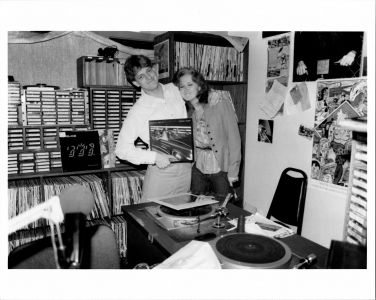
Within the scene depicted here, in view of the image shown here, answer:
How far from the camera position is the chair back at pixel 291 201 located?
2.21 metres

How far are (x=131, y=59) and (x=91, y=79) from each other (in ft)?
2.53

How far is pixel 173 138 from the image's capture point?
7.14ft

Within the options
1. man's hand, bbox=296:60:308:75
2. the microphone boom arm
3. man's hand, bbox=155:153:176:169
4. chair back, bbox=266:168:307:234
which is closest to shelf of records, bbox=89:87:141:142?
man's hand, bbox=155:153:176:169

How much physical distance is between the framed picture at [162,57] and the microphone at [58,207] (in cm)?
209

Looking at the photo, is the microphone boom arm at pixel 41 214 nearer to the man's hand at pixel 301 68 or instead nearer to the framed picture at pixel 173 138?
the framed picture at pixel 173 138

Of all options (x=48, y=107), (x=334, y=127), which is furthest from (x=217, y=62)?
(x=48, y=107)

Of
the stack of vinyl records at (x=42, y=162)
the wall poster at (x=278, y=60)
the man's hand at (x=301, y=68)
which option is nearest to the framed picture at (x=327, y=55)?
the man's hand at (x=301, y=68)

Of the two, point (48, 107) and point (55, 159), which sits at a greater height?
point (48, 107)

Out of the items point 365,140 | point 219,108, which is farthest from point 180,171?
point 365,140

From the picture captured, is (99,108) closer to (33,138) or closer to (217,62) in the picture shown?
(33,138)

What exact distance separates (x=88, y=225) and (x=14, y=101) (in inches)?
47.9

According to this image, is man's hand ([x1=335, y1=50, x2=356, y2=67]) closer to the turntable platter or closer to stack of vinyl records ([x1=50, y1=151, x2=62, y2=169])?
the turntable platter

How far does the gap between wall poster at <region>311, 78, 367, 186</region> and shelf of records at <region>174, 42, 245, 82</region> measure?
3.24ft

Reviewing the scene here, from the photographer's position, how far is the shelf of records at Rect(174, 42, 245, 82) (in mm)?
2998
